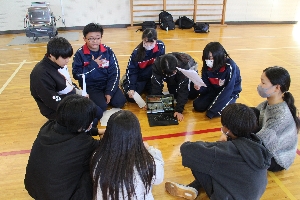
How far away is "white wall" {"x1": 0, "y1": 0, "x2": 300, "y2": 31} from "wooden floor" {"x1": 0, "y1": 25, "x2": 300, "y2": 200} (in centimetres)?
51

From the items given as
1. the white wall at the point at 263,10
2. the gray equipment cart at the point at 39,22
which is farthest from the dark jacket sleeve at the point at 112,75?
the white wall at the point at 263,10

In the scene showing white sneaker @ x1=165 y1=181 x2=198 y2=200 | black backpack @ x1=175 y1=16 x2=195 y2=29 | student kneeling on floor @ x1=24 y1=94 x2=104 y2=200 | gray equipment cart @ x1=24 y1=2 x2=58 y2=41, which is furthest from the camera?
black backpack @ x1=175 y1=16 x2=195 y2=29

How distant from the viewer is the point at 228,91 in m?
2.63

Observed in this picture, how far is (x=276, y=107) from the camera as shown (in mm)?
1809

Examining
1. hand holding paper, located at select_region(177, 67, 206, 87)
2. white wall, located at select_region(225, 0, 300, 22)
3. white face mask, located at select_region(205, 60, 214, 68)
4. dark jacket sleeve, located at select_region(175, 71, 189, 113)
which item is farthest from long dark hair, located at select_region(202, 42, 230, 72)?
white wall, located at select_region(225, 0, 300, 22)

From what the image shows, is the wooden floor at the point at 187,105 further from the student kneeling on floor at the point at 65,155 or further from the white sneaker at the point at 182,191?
the student kneeling on floor at the point at 65,155

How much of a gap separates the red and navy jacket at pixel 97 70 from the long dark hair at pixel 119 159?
5.73 feet

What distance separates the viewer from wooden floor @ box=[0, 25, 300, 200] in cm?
193

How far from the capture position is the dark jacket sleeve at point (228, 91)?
2.55m

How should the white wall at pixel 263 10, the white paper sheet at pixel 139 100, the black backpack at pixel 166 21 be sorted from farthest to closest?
the white wall at pixel 263 10 → the black backpack at pixel 166 21 → the white paper sheet at pixel 139 100

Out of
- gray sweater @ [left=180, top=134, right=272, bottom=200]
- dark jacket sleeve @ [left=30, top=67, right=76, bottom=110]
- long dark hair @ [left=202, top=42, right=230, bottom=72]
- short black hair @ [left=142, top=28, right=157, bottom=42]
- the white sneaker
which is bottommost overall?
the white sneaker

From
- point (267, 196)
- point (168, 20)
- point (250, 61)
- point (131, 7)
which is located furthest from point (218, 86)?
point (131, 7)

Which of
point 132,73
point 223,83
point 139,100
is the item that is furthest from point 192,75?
point 132,73

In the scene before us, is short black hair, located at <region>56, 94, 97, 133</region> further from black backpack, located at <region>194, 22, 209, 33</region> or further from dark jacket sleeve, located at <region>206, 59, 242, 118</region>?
black backpack, located at <region>194, 22, 209, 33</region>
